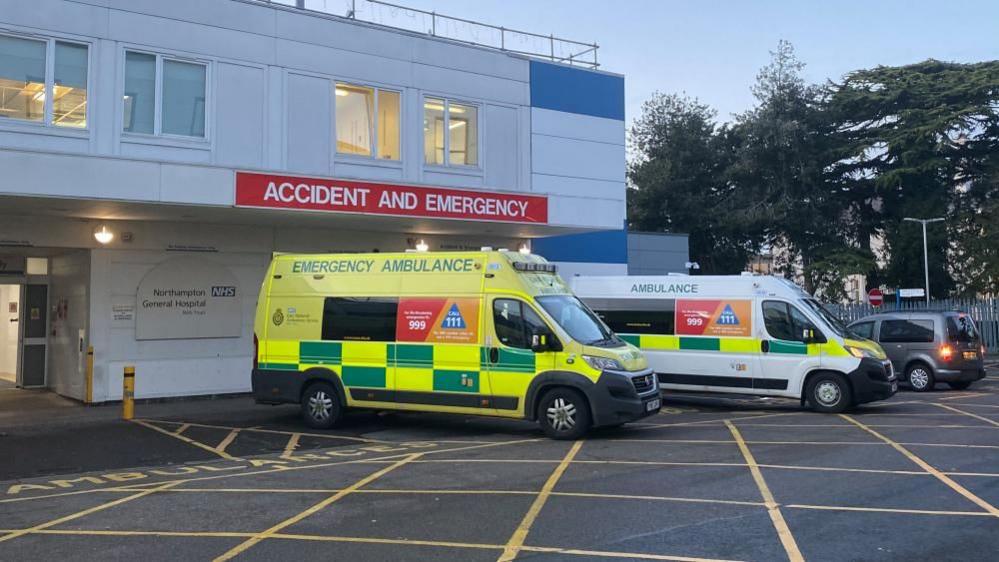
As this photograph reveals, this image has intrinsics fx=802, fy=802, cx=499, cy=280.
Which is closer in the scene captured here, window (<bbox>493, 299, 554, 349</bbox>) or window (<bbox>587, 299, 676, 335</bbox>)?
window (<bbox>493, 299, 554, 349</bbox>)

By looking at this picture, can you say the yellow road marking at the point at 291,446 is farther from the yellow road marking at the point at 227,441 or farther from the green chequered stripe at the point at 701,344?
the green chequered stripe at the point at 701,344

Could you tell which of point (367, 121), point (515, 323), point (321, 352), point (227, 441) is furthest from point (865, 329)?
point (227, 441)

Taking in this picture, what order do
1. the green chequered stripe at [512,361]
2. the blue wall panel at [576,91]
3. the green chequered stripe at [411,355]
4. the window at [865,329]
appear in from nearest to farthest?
the green chequered stripe at [512,361] → the green chequered stripe at [411,355] → the window at [865,329] → the blue wall panel at [576,91]

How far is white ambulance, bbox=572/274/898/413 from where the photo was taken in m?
13.5

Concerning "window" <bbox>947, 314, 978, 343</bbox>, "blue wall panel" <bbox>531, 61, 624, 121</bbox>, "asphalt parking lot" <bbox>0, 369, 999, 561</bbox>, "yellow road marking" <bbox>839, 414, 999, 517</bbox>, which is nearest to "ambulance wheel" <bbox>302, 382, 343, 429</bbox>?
"asphalt parking lot" <bbox>0, 369, 999, 561</bbox>

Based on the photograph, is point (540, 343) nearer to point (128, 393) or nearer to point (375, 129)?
point (128, 393)

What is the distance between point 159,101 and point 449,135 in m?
6.27

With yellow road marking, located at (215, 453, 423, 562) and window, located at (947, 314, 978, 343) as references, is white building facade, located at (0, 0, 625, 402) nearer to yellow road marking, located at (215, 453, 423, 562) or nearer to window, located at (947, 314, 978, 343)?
yellow road marking, located at (215, 453, 423, 562)

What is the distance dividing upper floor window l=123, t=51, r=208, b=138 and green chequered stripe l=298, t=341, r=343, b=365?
5.32 metres

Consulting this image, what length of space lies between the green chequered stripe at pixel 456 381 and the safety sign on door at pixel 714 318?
5.29 m

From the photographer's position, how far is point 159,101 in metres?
14.9

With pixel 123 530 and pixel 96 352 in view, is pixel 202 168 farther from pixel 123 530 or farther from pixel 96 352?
pixel 123 530

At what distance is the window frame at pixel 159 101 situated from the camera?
47.4ft

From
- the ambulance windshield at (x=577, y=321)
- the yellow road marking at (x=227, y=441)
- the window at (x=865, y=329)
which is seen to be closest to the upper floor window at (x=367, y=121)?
the yellow road marking at (x=227, y=441)
